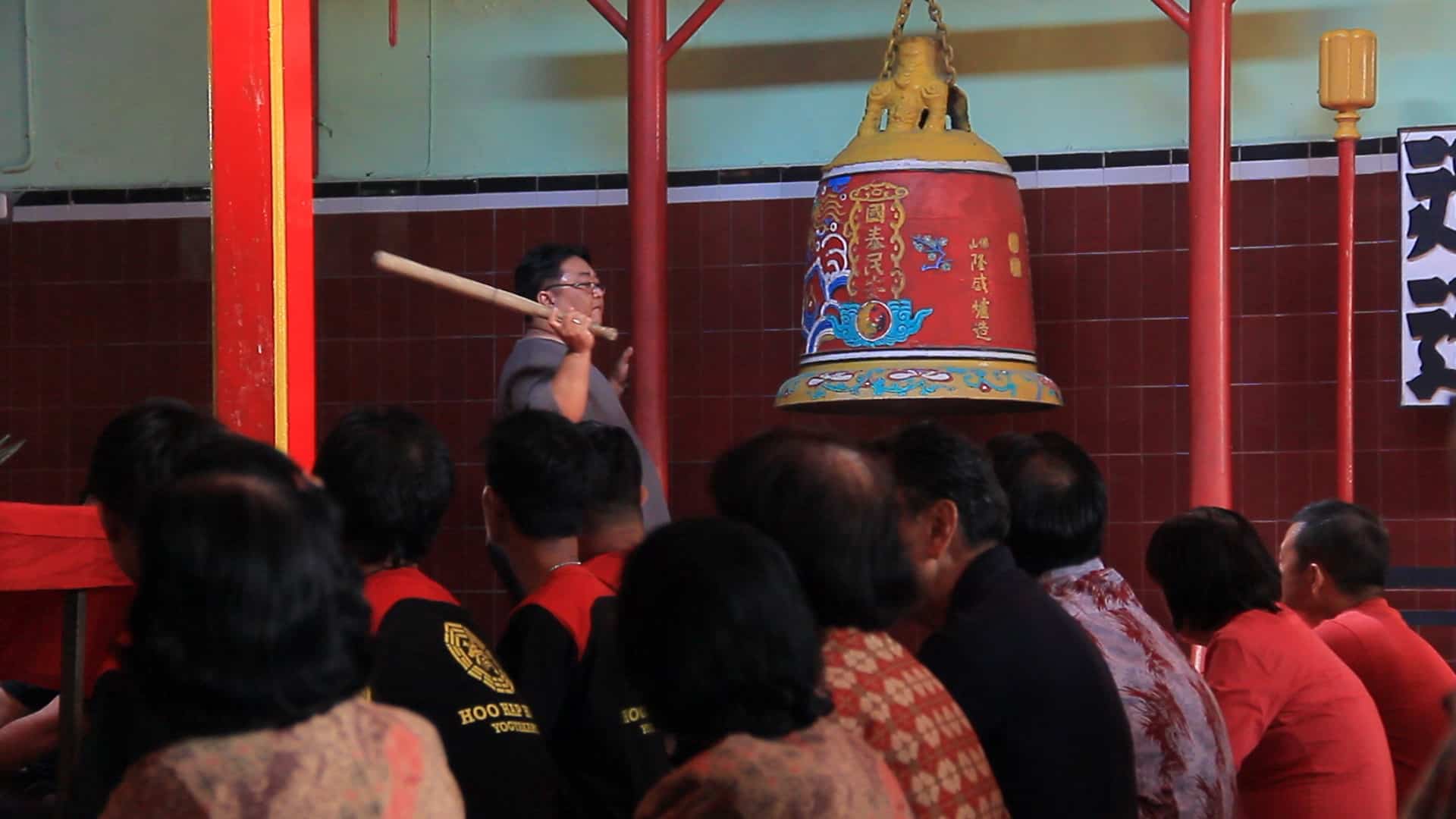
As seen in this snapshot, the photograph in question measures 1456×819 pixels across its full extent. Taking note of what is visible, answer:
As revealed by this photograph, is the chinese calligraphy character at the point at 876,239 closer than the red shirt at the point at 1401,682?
No

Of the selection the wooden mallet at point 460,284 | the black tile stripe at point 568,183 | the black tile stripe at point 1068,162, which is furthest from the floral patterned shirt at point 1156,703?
the black tile stripe at point 568,183

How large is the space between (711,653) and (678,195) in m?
4.28

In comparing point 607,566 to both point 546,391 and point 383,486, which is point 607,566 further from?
point 546,391

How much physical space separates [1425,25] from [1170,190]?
872 mm

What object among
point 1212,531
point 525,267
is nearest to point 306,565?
point 1212,531

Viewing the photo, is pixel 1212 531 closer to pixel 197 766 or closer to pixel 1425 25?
pixel 197 766

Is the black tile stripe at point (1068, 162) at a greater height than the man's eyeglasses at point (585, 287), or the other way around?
the black tile stripe at point (1068, 162)

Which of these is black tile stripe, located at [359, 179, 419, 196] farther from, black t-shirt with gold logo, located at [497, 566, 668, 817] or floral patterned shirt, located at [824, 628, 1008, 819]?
floral patterned shirt, located at [824, 628, 1008, 819]

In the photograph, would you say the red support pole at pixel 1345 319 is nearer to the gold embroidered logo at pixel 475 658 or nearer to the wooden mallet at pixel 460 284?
the wooden mallet at pixel 460 284

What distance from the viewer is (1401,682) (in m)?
3.58

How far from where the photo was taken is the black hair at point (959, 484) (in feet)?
7.98

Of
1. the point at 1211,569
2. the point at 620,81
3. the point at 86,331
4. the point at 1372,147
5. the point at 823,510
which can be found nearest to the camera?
the point at 823,510

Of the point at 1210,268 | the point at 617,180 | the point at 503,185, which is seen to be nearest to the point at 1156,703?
the point at 1210,268

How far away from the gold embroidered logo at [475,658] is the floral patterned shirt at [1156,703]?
2.69 ft
